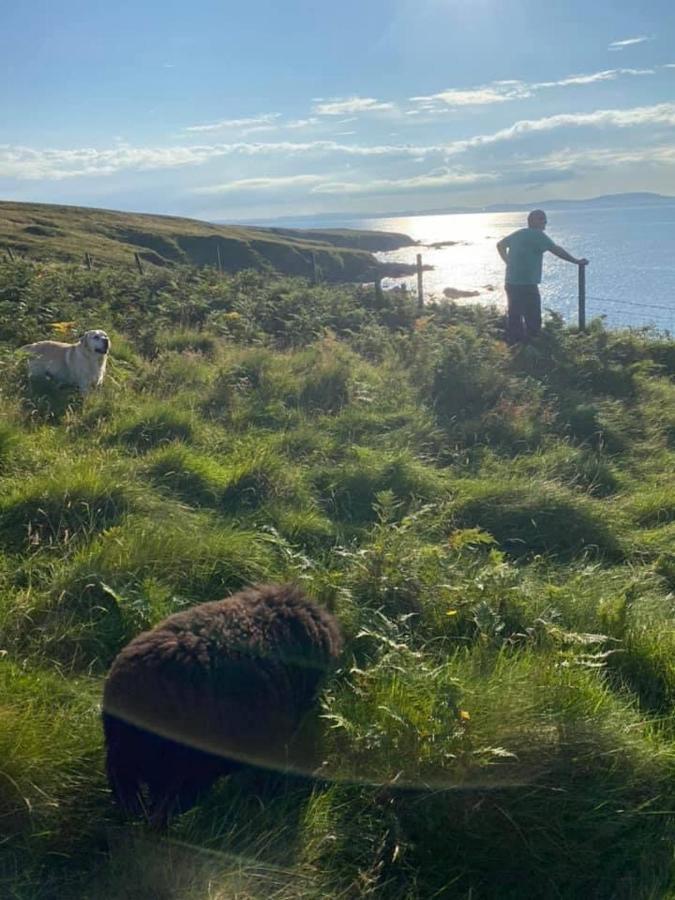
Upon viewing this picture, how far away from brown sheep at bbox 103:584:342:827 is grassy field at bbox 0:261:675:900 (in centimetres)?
14

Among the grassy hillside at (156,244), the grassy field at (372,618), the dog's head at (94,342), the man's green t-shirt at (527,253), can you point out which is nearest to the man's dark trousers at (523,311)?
the man's green t-shirt at (527,253)

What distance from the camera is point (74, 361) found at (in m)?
7.75

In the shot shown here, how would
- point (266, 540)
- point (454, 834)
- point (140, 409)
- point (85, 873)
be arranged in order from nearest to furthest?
1. point (85, 873)
2. point (454, 834)
3. point (266, 540)
4. point (140, 409)

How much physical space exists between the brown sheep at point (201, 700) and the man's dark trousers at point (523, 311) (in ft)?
30.1

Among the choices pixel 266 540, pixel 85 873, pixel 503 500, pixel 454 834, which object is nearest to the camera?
pixel 85 873

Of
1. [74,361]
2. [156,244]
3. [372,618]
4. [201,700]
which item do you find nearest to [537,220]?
[74,361]

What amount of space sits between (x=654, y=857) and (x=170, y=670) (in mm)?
2141

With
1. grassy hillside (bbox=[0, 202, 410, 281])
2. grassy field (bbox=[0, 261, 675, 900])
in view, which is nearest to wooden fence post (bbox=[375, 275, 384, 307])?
grassy field (bbox=[0, 261, 675, 900])

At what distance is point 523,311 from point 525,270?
720 millimetres

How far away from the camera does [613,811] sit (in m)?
2.81

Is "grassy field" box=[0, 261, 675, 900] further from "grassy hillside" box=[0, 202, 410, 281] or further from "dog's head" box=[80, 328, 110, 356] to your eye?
"grassy hillside" box=[0, 202, 410, 281]

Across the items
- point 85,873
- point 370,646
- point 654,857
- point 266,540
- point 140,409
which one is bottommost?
point 654,857

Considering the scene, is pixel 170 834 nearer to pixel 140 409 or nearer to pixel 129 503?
pixel 129 503

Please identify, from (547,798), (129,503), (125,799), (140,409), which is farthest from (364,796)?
(140,409)
